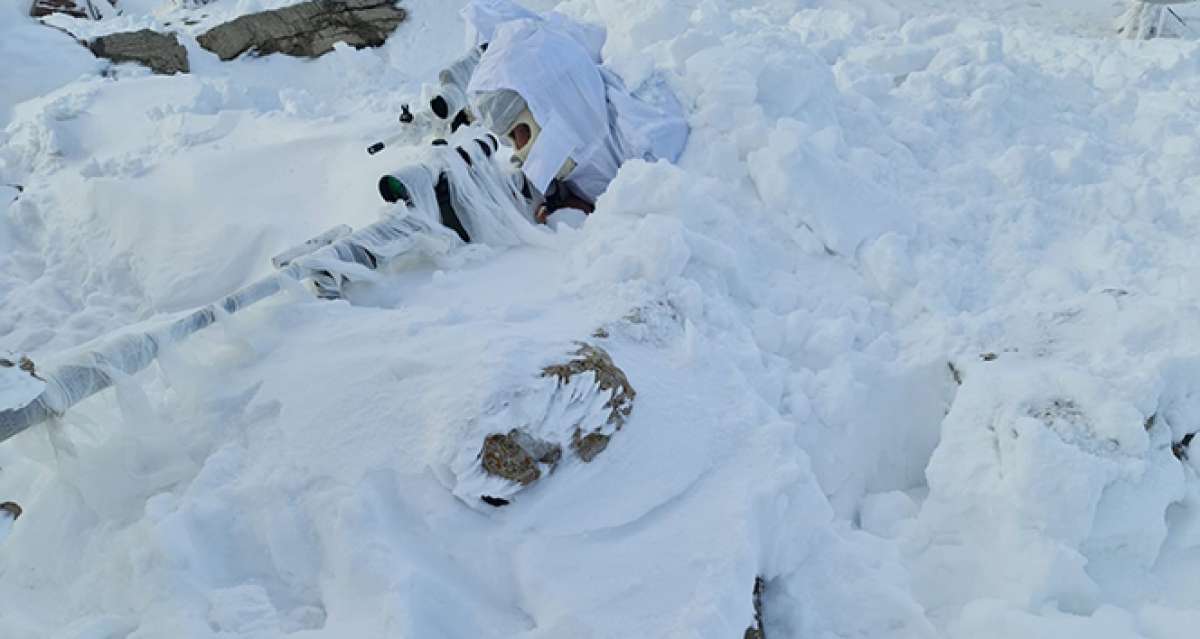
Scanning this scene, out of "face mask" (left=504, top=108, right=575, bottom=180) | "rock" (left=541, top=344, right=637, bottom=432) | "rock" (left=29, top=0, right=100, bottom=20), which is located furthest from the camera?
"rock" (left=29, top=0, right=100, bottom=20)

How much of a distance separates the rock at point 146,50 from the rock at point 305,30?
0.24 m

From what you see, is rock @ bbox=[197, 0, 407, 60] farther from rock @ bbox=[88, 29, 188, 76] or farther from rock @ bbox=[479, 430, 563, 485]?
rock @ bbox=[479, 430, 563, 485]

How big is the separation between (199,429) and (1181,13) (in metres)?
6.43

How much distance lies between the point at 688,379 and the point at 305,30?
209 inches

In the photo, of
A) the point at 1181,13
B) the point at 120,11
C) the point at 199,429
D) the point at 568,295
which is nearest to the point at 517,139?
the point at 568,295

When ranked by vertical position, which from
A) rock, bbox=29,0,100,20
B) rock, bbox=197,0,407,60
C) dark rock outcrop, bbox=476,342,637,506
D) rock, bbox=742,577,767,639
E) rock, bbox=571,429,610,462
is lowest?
rock, bbox=742,577,767,639

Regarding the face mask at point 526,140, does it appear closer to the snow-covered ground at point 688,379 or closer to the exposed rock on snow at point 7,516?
the snow-covered ground at point 688,379

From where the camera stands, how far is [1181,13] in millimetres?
5457

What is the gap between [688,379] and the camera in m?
1.96

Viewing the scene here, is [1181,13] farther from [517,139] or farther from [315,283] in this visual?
[315,283]

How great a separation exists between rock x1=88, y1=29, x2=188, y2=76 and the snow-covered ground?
2.14m

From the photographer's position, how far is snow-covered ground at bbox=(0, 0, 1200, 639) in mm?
1527

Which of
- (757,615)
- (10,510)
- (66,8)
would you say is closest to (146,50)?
(66,8)

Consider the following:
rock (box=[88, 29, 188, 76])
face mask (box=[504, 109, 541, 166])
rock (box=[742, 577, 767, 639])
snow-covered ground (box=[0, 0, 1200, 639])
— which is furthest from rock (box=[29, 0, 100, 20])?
rock (box=[742, 577, 767, 639])
